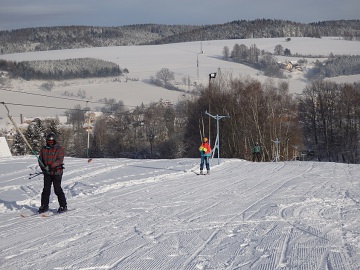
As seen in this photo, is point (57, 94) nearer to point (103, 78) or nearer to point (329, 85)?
point (103, 78)

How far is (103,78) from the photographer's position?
114 metres

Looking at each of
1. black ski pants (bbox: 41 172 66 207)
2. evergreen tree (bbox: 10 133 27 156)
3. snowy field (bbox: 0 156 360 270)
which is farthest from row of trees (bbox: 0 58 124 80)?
black ski pants (bbox: 41 172 66 207)

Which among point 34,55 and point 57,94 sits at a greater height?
point 34,55

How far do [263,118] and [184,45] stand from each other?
97.1 m

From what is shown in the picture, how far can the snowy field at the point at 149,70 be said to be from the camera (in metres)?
90.0

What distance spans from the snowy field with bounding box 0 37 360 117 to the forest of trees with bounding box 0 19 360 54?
9169mm

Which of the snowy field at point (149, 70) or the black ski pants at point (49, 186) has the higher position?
the snowy field at point (149, 70)

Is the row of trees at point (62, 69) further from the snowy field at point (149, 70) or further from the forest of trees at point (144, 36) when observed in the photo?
the forest of trees at point (144, 36)

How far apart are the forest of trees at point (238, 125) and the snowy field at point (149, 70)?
693 cm

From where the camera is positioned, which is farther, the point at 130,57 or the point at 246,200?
the point at 130,57

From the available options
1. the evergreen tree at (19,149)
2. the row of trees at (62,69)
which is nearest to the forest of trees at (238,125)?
the evergreen tree at (19,149)

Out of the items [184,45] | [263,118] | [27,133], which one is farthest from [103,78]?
[263,118]

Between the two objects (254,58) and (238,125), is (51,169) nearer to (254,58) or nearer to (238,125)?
(238,125)

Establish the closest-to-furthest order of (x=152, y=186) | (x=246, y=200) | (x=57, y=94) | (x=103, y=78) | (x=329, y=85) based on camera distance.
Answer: (x=246, y=200) < (x=152, y=186) < (x=329, y=85) < (x=57, y=94) < (x=103, y=78)
